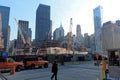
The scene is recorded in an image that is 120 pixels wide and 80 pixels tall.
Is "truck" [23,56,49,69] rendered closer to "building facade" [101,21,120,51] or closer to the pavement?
the pavement

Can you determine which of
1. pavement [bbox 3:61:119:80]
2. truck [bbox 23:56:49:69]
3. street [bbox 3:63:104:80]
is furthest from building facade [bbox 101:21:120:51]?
street [bbox 3:63:104:80]

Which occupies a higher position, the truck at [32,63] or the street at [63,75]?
the truck at [32,63]

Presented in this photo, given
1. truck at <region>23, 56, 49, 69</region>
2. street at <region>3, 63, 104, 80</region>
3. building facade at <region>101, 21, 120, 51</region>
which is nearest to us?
street at <region>3, 63, 104, 80</region>

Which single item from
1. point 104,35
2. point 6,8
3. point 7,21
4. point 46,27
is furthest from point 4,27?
point 104,35

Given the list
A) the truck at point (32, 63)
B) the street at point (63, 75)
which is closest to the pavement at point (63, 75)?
the street at point (63, 75)

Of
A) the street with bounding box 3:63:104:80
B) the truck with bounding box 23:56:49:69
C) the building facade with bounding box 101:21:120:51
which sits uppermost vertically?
the building facade with bounding box 101:21:120:51

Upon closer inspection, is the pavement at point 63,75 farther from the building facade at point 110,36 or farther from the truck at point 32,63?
the building facade at point 110,36

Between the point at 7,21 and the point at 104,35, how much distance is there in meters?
81.5

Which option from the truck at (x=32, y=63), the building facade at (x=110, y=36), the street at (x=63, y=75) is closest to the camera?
the street at (x=63, y=75)

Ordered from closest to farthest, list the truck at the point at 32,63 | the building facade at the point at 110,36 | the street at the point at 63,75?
the street at the point at 63,75 < the truck at the point at 32,63 < the building facade at the point at 110,36

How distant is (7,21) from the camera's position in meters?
157

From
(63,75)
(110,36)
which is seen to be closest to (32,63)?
(63,75)

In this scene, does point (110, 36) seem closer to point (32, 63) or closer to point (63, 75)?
point (32, 63)

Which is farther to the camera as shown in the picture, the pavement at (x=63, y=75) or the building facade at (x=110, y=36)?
the building facade at (x=110, y=36)
